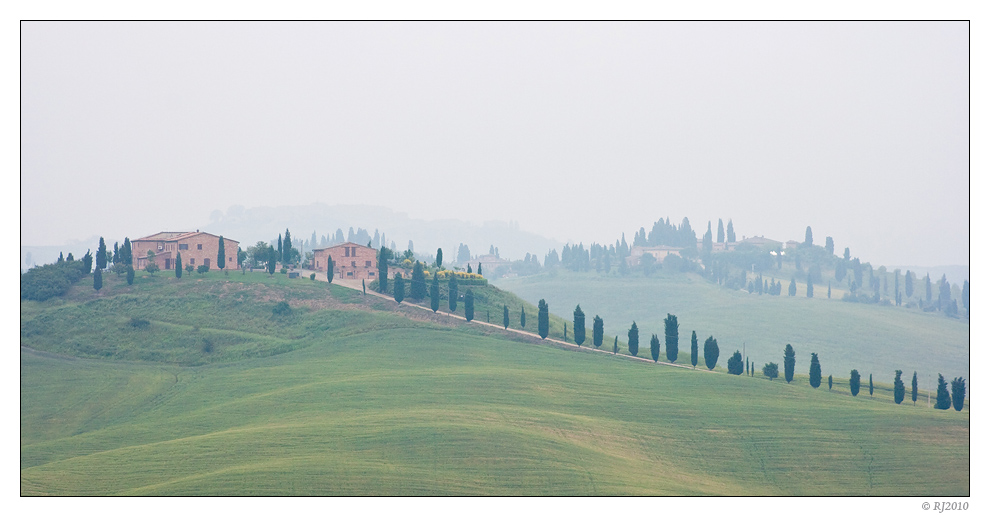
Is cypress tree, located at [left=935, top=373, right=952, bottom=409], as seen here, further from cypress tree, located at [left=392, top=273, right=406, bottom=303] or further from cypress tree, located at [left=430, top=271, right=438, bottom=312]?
cypress tree, located at [left=392, top=273, right=406, bottom=303]

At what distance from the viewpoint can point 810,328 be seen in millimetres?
157250

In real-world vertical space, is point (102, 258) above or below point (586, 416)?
above

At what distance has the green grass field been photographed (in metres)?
46.3

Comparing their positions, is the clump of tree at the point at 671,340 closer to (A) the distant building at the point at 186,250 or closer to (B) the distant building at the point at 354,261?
(B) the distant building at the point at 354,261

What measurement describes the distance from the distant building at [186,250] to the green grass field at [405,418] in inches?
619

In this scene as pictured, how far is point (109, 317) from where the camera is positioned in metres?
84.9

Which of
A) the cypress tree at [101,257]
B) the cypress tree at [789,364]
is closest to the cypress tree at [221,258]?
the cypress tree at [101,257]

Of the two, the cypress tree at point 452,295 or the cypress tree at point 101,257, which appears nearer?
the cypress tree at point 452,295

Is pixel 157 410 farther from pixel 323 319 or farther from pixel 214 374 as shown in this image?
pixel 323 319

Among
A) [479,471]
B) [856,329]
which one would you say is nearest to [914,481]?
[479,471]

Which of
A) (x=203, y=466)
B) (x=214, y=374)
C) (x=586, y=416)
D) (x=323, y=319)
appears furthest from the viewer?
(x=323, y=319)

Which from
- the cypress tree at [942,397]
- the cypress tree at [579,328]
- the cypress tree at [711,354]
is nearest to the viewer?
the cypress tree at [942,397]

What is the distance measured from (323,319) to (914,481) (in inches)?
2326

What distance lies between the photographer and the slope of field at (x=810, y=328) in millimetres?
135513
